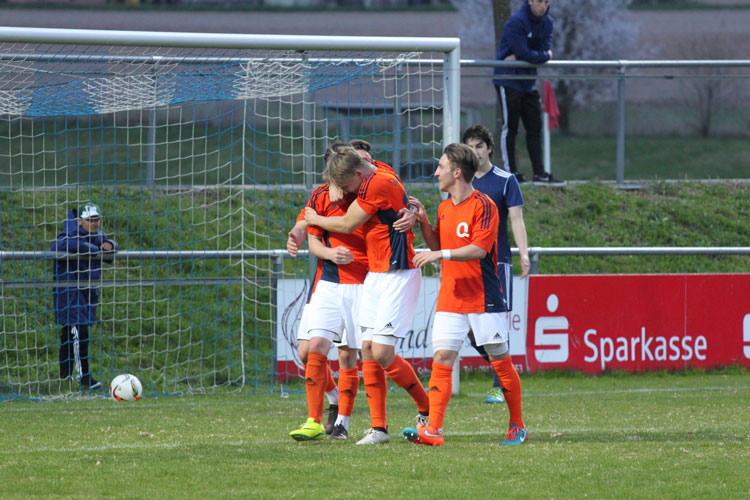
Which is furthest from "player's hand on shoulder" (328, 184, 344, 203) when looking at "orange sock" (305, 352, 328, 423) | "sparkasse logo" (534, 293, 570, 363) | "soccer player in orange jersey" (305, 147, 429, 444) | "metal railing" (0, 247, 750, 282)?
"sparkasse logo" (534, 293, 570, 363)

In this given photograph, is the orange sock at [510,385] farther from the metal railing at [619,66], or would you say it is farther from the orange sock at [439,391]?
the metal railing at [619,66]

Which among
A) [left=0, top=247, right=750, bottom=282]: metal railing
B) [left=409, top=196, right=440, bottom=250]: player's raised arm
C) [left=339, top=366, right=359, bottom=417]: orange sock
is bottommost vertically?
[left=339, top=366, right=359, bottom=417]: orange sock

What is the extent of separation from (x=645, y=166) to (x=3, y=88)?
2006cm

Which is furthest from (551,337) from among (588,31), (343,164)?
(588,31)

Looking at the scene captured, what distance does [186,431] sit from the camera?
797cm

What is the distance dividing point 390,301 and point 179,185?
20.0ft

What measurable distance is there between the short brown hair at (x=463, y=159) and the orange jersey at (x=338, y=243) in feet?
2.69

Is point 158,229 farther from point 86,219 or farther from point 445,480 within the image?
point 445,480

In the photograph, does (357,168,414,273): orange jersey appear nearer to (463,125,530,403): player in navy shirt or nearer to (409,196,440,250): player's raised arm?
(409,196,440,250): player's raised arm

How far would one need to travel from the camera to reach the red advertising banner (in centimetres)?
1192

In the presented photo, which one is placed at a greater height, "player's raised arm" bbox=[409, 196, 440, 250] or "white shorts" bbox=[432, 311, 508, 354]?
"player's raised arm" bbox=[409, 196, 440, 250]

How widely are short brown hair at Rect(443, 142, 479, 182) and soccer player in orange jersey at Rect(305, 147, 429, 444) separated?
1.41 ft

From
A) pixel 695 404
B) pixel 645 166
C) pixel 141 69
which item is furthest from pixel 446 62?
pixel 645 166

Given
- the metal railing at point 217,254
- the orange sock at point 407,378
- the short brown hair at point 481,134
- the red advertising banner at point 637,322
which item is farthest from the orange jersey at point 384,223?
the red advertising banner at point 637,322
